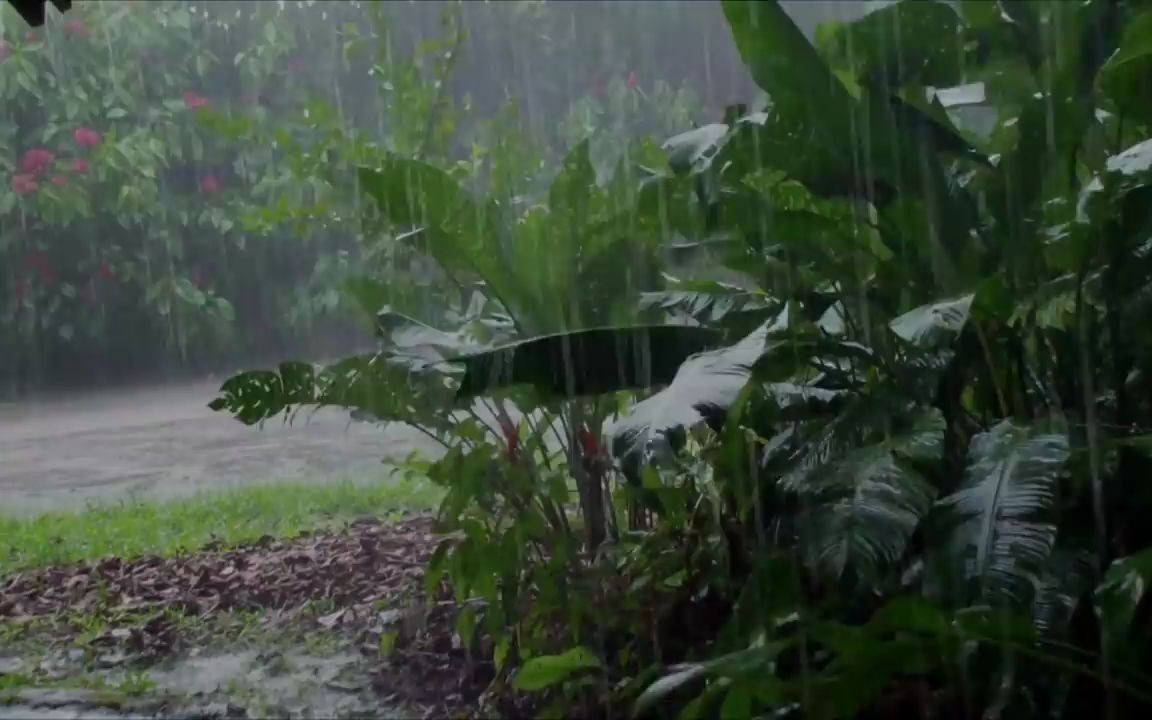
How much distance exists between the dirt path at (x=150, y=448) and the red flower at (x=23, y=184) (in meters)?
0.32

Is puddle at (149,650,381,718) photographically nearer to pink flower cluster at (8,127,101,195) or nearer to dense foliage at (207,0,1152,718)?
dense foliage at (207,0,1152,718)

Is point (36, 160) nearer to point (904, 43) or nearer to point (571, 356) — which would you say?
point (571, 356)

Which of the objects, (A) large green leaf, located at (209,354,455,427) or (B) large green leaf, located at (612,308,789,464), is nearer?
(B) large green leaf, located at (612,308,789,464)

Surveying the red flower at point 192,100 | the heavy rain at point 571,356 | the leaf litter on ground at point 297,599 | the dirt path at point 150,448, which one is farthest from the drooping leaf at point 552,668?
the red flower at point 192,100

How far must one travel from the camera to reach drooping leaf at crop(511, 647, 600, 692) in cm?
145

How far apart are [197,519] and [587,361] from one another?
2.52 feet

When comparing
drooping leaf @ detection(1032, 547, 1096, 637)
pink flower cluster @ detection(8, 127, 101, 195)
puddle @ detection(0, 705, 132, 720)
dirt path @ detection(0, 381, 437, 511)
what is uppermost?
pink flower cluster @ detection(8, 127, 101, 195)

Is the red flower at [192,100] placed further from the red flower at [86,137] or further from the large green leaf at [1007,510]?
the large green leaf at [1007,510]

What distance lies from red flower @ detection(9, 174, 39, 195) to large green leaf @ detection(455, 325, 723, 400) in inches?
28.7

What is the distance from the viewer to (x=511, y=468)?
1.72m

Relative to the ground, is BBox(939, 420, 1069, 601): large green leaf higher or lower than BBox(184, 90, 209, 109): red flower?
lower

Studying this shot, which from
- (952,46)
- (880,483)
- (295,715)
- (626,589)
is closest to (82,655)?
(295,715)

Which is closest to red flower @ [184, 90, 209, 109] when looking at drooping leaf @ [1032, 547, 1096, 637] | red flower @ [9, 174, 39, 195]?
red flower @ [9, 174, 39, 195]

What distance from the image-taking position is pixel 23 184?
1716mm
